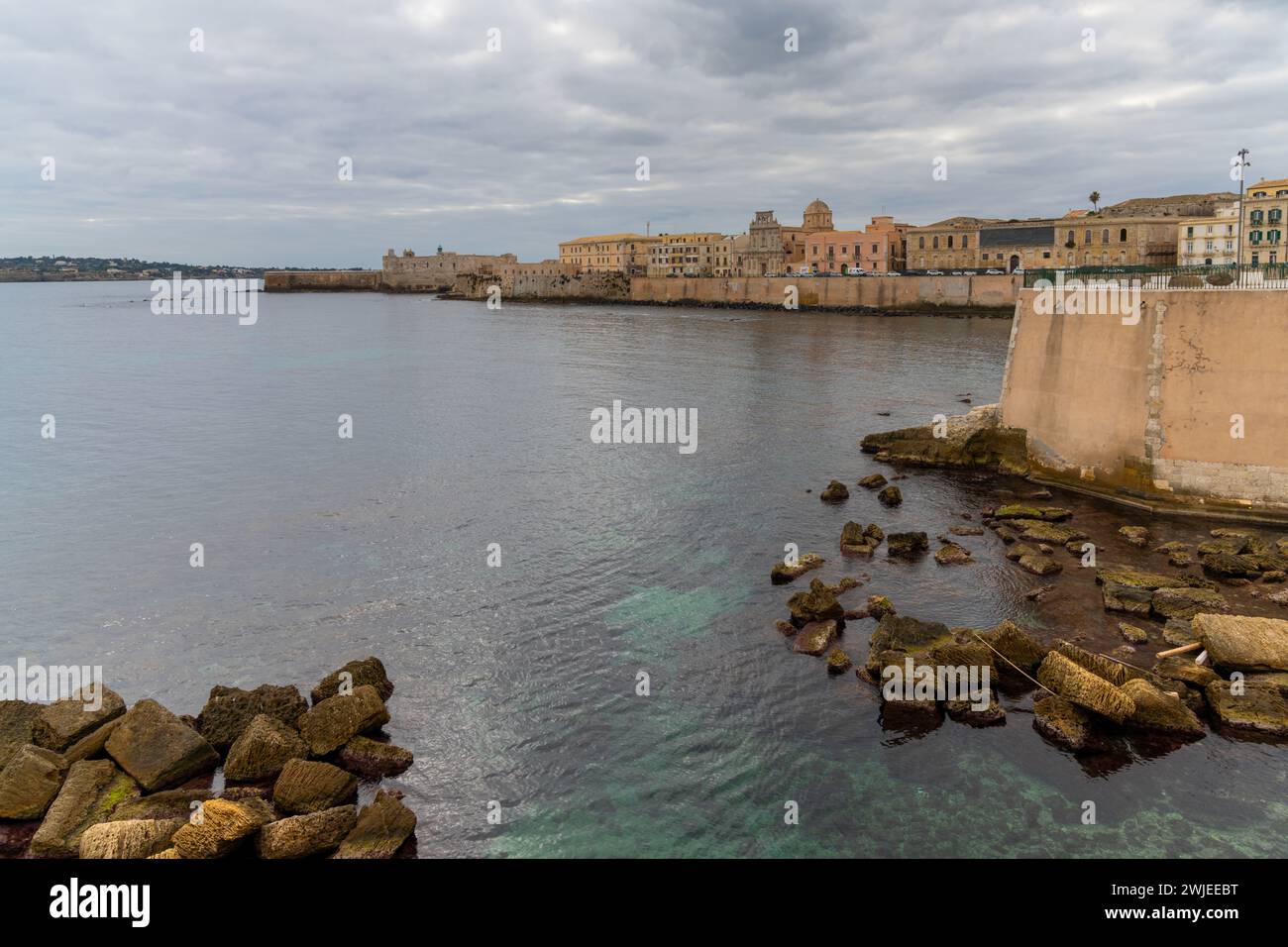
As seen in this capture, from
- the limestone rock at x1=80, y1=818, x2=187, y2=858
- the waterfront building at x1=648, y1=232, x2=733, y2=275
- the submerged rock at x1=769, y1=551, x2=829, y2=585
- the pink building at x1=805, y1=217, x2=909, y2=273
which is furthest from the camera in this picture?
the waterfront building at x1=648, y1=232, x2=733, y2=275

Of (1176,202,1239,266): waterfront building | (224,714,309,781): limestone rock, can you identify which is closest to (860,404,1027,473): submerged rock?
(224,714,309,781): limestone rock

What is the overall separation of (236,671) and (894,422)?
2858cm

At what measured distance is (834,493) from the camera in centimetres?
2664

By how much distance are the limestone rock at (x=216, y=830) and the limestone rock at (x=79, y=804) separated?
164 centimetres

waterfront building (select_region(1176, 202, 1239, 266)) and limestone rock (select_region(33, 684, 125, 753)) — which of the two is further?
waterfront building (select_region(1176, 202, 1239, 266))

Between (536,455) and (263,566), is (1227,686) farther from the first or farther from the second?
(536,455)

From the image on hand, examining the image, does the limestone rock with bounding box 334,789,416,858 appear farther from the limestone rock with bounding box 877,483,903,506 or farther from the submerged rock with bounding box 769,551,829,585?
the limestone rock with bounding box 877,483,903,506

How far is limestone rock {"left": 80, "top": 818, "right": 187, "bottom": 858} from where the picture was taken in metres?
10.6

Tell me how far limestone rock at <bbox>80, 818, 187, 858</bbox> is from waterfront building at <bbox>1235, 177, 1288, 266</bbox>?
6706 centimetres

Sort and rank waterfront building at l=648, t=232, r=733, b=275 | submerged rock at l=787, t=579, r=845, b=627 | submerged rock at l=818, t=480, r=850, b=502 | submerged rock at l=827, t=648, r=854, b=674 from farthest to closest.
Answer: waterfront building at l=648, t=232, r=733, b=275 → submerged rock at l=818, t=480, r=850, b=502 → submerged rock at l=787, t=579, r=845, b=627 → submerged rock at l=827, t=648, r=854, b=674

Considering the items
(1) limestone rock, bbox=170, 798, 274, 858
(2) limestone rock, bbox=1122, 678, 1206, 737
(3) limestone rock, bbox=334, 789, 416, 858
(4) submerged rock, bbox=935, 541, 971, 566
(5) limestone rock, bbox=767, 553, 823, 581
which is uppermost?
(4) submerged rock, bbox=935, 541, 971, 566

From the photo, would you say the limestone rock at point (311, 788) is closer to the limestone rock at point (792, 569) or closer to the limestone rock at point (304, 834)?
the limestone rock at point (304, 834)

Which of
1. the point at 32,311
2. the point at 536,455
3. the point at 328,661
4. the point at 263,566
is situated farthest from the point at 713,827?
the point at 32,311

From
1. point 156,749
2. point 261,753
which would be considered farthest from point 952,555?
point 156,749
